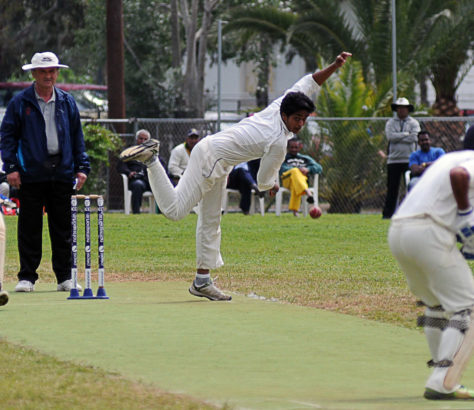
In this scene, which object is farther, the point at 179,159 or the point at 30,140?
the point at 179,159

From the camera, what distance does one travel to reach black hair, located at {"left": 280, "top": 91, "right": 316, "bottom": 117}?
386 inches

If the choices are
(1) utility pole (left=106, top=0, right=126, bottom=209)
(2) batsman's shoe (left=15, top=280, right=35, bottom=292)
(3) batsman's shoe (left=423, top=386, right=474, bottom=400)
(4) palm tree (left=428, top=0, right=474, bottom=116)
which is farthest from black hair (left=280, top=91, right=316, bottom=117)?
(4) palm tree (left=428, top=0, right=474, bottom=116)

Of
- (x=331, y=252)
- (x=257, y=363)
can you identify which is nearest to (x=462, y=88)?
(x=331, y=252)

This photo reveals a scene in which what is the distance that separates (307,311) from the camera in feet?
31.8

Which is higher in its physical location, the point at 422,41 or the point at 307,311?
the point at 422,41

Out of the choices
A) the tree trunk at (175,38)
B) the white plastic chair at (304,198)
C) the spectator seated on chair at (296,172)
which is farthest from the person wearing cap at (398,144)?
the tree trunk at (175,38)

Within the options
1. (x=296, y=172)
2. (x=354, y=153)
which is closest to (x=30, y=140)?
(x=296, y=172)

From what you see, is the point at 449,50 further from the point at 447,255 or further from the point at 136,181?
the point at 447,255

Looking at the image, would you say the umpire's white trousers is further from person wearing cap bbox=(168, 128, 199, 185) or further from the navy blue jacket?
person wearing cap bbox=(168, 128, 199, 185)

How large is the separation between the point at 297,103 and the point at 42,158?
8.45ft

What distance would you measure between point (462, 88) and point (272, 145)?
109 feet

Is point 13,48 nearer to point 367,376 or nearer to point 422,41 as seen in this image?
point 422,41

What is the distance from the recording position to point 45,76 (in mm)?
10859

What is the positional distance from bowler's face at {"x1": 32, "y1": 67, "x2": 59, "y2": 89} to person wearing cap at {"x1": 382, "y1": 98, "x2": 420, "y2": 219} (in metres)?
11.0
